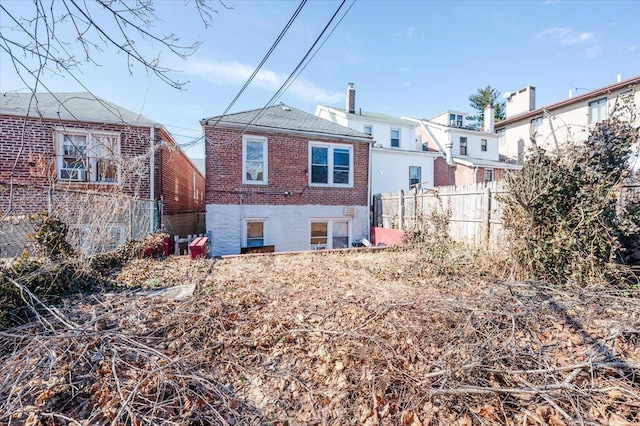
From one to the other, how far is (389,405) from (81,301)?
400 cm

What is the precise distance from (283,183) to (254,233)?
215 cm

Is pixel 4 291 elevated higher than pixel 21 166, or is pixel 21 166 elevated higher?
pixel 21 166

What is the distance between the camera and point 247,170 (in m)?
9.91

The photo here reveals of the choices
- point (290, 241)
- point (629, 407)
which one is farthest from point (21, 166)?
point (629, 407)

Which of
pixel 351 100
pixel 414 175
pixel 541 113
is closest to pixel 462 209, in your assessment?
pixel 414 175

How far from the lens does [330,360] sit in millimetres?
2535

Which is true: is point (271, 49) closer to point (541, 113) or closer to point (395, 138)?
point (395, 138)

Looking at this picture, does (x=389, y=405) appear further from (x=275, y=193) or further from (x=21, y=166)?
(x=21, y=166)


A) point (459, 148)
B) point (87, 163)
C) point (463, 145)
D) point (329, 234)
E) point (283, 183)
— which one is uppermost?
point (463, 145)

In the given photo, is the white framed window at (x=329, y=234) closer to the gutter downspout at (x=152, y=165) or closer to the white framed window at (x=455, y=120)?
the gutter downspout at (x=152, y=165)

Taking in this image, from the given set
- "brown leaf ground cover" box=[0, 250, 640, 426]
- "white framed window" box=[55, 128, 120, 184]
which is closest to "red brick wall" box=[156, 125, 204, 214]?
"white framed window" box=[55, 128, 120, 184]

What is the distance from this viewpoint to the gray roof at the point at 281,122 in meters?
9.53

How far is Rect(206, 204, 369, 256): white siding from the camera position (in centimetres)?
943

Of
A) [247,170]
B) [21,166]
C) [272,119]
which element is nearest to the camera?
[21,166]
